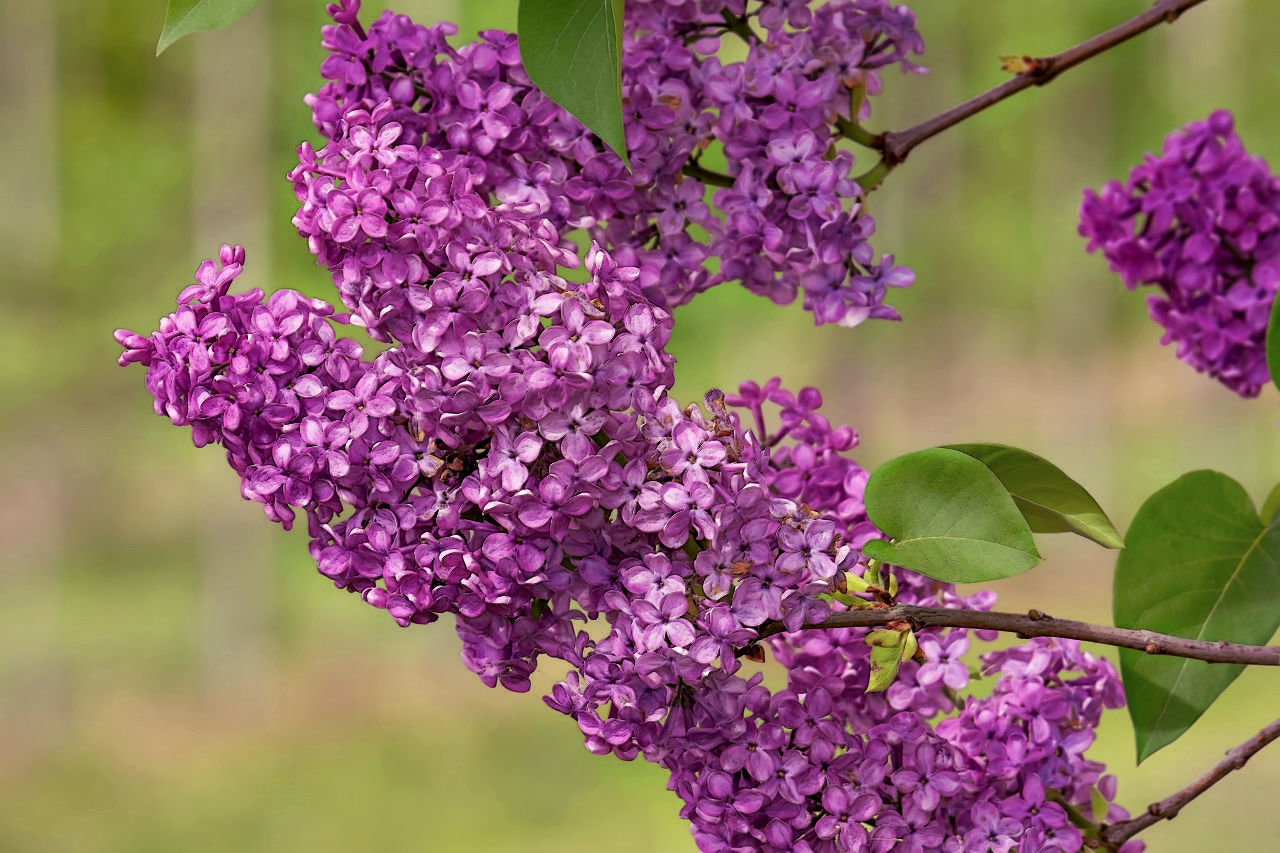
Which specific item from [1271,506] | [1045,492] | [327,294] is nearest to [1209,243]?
[1271,506]

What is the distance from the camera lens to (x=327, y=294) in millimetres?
5402

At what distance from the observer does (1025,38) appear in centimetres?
660

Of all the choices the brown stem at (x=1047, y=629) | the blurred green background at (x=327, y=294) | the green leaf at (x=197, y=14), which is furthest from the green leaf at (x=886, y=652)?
the blurred green background at (x=327, y=294)

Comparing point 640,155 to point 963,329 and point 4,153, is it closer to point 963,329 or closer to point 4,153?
point 4,153

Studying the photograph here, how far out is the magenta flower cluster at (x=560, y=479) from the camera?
37 cm

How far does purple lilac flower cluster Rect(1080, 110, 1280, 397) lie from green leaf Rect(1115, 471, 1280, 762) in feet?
0.48

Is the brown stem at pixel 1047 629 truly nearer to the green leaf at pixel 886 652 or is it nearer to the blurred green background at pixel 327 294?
the green leaf at pixel 886 652

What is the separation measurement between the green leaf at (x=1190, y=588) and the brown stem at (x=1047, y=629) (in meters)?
0.07

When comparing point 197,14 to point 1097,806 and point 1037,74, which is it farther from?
point 1097,806

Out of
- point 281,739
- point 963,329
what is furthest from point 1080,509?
point 963,329

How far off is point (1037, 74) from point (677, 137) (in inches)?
5.5

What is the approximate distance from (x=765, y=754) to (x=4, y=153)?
203 inches

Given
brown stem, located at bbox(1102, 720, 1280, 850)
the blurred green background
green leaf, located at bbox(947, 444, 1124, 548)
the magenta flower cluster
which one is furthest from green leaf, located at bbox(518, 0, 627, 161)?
the blurred green background

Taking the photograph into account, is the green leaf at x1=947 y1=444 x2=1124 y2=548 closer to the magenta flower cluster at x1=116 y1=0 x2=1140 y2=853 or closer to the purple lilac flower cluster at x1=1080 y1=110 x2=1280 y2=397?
the magenta flower cluster at x1=116 y1=0 x2=1140 y2=853
